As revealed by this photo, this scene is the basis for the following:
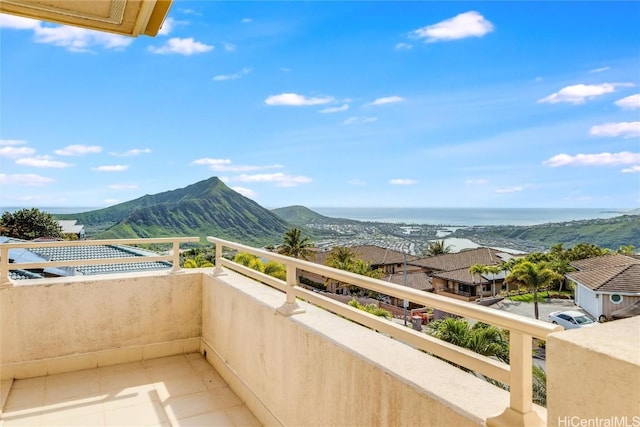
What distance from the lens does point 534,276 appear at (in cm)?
1102

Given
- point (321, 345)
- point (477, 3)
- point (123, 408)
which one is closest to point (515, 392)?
point (321, 345)

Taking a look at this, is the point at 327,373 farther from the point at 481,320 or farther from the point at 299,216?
the point at 299,216

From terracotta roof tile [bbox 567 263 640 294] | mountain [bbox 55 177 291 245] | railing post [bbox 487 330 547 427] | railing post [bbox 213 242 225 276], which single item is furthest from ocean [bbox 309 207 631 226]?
mountain [bbox 55 177 291 245]

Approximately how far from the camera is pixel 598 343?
2.85 feet

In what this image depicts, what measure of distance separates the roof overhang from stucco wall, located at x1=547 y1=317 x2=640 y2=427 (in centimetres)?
239

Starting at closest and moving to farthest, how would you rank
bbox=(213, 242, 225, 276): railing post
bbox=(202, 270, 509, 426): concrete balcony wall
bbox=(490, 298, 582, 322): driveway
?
bbox=(202, 270, 509, 426): concrete balcony wall, bbox=(213, 242, 225, 276): railing post, bbox=(490, 298, 582, 322): driveway

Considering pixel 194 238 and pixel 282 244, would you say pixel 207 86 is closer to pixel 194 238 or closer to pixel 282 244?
pixel 282 244

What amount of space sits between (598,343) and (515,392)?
380 millimetres

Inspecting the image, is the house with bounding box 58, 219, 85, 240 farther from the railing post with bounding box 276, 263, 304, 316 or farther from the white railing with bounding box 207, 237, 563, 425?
the white railing with bounding box 207, 237, 563, 425

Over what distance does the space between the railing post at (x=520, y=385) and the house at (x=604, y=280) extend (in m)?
4.42

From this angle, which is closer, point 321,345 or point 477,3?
point 321,345

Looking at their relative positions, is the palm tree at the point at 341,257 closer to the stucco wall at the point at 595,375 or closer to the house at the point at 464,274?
the house at the point at 464,274

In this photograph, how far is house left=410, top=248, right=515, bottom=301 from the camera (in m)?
17.4

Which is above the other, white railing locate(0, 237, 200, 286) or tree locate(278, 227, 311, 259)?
white railing locate(0, 237, 200, 286)
